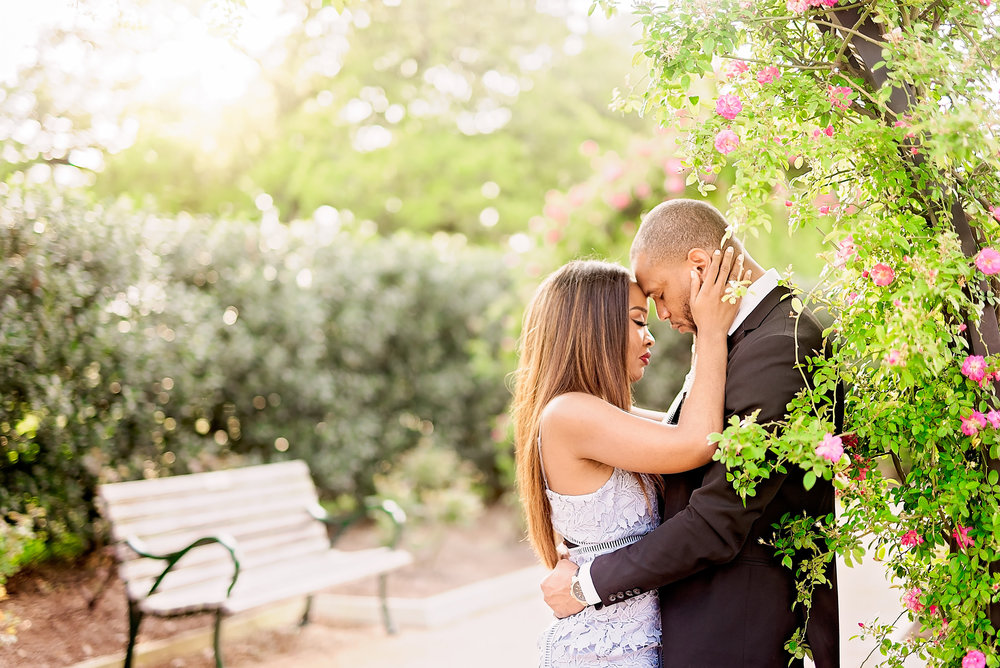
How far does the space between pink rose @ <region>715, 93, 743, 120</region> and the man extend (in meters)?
0.46

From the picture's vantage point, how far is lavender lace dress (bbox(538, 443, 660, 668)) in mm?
2816

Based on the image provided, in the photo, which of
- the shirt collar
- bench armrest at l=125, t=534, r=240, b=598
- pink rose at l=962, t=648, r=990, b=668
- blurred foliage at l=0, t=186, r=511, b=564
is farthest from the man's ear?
blurred foliage at l=0, t=186, r=511, b=564

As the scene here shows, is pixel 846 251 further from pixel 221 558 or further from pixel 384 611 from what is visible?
pixel 384 611

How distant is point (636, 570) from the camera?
2672mm

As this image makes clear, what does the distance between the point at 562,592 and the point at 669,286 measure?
1.06 m

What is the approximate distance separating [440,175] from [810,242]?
834 centimetres

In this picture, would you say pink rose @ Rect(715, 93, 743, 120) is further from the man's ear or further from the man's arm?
the man's arm

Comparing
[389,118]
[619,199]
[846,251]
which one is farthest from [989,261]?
[389,118]

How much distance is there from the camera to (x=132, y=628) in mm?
4918

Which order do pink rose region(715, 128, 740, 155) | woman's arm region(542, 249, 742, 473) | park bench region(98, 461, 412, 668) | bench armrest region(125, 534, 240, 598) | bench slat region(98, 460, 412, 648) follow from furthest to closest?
bench slat region(98, 460, 412, 648) → park bench region(98, 461, 412, 668) → bench armrest region(125, 534, 240, 598) → woman's arm region(542, 249, 742, 473) → pink rose region(715, 128, 740, 155)

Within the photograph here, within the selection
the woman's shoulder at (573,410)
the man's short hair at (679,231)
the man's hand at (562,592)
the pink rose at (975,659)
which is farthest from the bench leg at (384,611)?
the pink rose at (975,659)

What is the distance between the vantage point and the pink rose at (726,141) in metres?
2.53

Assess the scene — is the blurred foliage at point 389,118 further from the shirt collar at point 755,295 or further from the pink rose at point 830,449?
the pink rose at point 830,449

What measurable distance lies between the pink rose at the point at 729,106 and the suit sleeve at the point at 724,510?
66 cm
